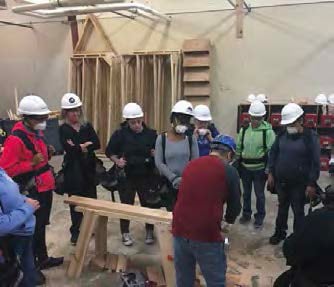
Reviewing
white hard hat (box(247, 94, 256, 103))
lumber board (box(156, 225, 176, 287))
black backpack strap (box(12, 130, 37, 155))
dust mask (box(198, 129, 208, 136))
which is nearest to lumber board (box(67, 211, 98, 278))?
lumber board (box(156, 225, 176, 287))

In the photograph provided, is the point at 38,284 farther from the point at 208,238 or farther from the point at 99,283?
the point at 208,238

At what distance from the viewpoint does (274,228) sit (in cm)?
439

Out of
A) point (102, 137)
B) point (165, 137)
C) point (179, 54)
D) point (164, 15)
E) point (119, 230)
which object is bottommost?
point (119, 230)

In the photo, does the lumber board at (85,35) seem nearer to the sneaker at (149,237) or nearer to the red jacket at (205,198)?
the sneaker at (149,237)

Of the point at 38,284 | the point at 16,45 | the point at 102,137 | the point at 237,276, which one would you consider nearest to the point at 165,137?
the point at 237,276

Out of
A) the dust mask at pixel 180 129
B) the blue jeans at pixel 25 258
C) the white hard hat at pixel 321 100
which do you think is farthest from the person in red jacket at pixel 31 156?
the white hard hat at pixel 321 100

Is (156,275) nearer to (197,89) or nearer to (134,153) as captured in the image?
(134,153)

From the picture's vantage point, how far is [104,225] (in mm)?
3545

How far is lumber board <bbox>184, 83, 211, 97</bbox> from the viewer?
7.44m

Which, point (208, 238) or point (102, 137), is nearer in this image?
point (208, 238)

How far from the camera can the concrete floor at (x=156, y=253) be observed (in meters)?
3.28

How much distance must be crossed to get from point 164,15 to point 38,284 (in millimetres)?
5867

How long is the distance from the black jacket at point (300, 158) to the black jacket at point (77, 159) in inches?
72.2

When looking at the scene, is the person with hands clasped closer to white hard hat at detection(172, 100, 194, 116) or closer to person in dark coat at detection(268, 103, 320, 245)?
white hard hat at detection(172, 100, 194, 116)
